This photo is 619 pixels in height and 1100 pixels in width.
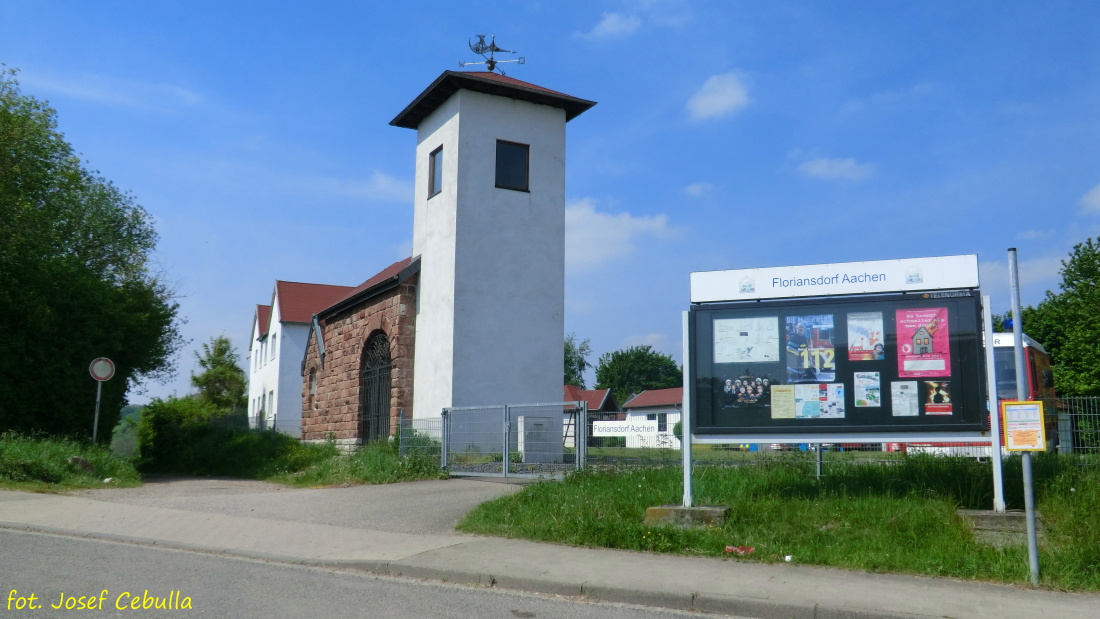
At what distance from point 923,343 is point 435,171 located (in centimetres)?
1555

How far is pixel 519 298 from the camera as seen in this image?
70.3ft

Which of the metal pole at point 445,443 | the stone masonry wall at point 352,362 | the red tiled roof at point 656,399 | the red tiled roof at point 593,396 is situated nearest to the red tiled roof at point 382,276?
the stone masonry wall at point 352,362

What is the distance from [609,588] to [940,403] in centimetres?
427

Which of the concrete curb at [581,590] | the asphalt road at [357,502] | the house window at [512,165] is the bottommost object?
the concrete curb at [581,590]

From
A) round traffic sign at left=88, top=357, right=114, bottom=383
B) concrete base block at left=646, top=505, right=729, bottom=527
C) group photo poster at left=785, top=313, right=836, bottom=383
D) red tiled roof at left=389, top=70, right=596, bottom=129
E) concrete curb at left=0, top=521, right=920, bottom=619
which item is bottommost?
concrete curb at left=0, top=521, right=920, bottom=619

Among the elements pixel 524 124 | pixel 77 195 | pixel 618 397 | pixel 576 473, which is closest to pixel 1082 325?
pixel 524 124

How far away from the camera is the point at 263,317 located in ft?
183

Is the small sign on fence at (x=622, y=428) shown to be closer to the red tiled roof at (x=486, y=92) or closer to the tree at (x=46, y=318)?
the red tiled roof at (x=486, y=92)

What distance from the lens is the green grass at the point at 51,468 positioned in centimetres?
1586

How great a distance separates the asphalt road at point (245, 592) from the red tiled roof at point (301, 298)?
3701cm

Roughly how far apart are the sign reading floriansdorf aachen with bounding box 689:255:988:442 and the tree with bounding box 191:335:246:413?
50.5 metres

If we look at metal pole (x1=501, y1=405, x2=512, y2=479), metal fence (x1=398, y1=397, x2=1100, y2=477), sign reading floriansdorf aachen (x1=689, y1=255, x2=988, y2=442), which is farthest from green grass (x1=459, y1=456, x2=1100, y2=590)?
metal pole (x1=501, y1=405, x2=512, y2=479)

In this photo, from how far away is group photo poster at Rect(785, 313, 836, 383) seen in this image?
9734mm

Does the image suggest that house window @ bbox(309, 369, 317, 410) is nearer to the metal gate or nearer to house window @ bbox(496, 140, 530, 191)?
the metal gate
